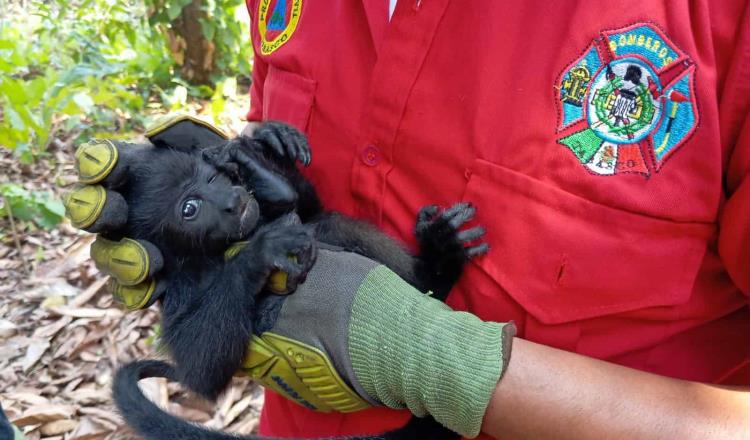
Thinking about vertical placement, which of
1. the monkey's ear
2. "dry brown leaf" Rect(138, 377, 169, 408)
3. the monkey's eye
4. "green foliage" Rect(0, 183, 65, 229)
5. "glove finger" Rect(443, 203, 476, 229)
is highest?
"glove finger" Rect(443, 203, 476, 229)

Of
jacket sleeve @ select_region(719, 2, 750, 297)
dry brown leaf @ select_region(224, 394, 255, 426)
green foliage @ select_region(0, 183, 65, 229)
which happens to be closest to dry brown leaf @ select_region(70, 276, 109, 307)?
green foliage @ select_region(0, 183, 65, 229)

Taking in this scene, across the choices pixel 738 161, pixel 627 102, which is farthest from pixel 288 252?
pixel 738 161

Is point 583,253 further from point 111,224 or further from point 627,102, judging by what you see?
point 111,224

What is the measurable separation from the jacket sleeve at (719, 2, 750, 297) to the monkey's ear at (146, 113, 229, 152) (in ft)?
3.77

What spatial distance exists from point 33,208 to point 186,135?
205 cm

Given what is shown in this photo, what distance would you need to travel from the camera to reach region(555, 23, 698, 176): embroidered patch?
2.98ft

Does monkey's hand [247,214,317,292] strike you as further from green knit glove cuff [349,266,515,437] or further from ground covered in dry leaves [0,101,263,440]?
ground covered in dry leaves [0,101,263,440]

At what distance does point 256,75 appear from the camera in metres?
1.62

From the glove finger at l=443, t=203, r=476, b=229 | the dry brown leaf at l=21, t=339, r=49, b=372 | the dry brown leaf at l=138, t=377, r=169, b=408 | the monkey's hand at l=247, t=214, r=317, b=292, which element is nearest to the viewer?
the glove finger at l=443, t=203, r=476, b=229

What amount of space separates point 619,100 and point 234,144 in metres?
0.92

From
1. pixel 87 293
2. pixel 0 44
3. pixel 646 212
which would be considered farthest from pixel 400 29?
pixel 0 44

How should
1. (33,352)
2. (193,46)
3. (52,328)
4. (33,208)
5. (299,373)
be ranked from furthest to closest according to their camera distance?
1. (193,46)
2. (33,208)
3. (52,328)
4. (33,352)
5. (299,373)

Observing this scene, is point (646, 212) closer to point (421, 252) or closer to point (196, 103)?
point (421, 252)

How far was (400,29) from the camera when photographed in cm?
111
